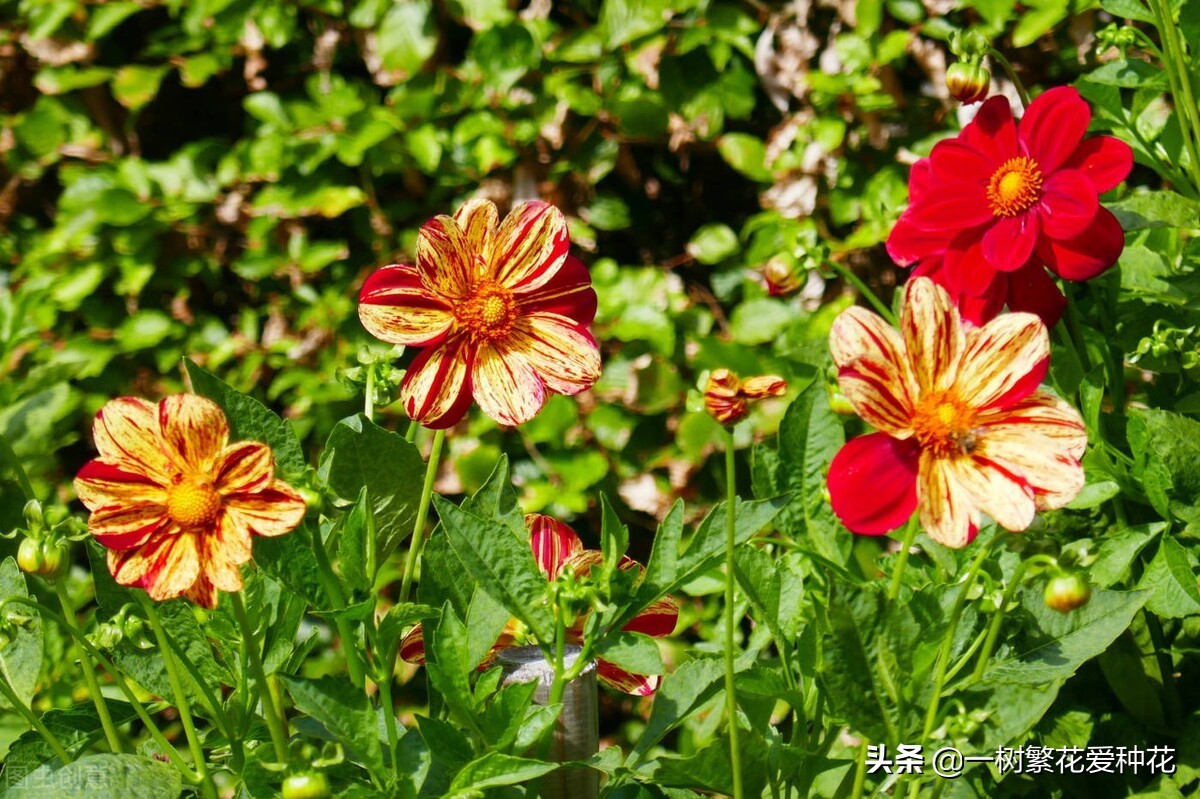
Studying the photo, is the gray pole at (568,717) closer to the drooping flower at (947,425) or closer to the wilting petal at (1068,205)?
the drooping flower at (947,425)

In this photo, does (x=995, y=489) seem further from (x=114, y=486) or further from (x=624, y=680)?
(x=114, y=486)

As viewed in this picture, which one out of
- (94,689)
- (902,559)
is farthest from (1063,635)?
(94,689)

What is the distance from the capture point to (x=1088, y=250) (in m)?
0.91

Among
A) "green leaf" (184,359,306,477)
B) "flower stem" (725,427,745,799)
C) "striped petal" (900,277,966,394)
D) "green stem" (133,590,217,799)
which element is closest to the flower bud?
"striped petal" (900,277,966,394)

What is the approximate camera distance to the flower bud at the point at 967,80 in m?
0.96

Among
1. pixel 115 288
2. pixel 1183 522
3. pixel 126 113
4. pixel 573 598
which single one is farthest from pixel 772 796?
pixel 126 113

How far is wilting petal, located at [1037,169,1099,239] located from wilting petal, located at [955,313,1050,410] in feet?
0.75

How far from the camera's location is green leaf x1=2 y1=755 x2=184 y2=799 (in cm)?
68

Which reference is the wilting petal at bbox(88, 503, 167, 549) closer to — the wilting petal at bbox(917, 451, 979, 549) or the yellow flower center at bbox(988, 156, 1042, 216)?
the wilting petal at bbox(917, 451, 979, 549)

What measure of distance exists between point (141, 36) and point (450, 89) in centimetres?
77

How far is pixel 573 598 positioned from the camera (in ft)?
2.25

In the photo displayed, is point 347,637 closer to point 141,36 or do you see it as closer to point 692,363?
point 692,363

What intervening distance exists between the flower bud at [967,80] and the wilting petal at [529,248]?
1.13ft

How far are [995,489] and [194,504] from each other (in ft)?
1.36
